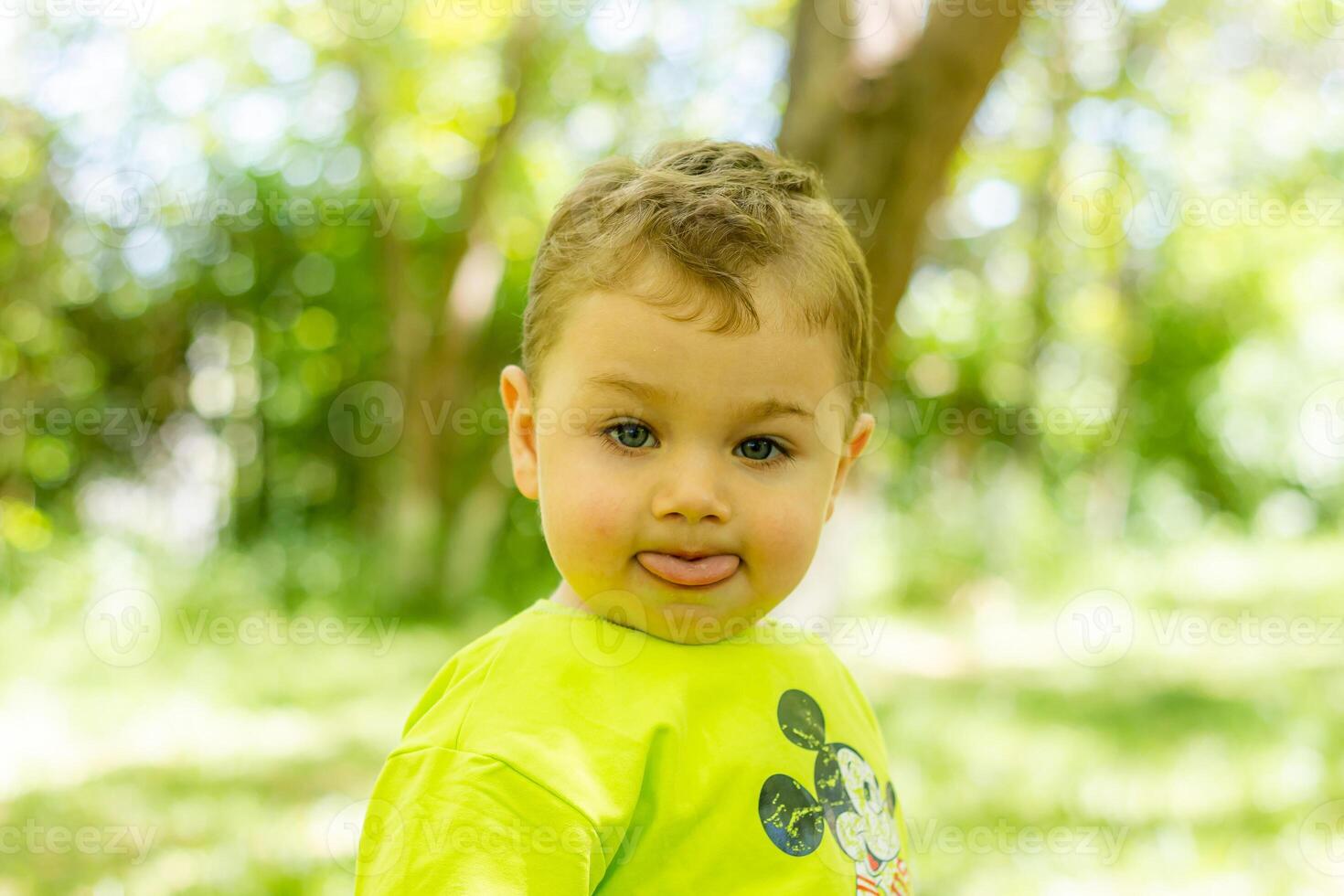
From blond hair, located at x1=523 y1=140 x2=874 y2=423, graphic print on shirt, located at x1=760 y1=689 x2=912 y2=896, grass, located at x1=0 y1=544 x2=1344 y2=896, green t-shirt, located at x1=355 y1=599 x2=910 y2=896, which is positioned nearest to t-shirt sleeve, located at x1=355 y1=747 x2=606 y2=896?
green t-shirt, located at x1=355 y1=599 x2=910 y2=896

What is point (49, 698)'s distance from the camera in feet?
15.5

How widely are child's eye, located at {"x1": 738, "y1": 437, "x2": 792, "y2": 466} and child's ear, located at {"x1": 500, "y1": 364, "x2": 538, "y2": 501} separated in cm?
32

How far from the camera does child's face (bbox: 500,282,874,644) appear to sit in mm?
1400

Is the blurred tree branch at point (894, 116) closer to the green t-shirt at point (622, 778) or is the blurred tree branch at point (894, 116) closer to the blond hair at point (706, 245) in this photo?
the blond hair at point (706, 245)

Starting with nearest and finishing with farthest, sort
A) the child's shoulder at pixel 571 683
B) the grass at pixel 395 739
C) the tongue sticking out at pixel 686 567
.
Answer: the child's shoulder at pixel 571 683
the tongue sticking out at pixel 686 567
the grass at pixel 395 739

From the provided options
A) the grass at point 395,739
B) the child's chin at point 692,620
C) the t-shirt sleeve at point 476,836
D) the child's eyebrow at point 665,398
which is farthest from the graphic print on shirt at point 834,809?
the grass at point 395,739

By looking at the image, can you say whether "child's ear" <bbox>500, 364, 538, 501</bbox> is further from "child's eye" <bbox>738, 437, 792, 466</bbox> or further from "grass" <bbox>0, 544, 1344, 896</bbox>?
"grass" <bbox>0, 544, 1344, 896</bbox>

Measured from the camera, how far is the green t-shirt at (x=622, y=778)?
4.09 ft

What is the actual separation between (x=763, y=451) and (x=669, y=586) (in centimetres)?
22

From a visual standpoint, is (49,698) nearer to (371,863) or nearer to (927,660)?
(371,863)

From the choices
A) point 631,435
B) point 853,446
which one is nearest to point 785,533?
point 631,435

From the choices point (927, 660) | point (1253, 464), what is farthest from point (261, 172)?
point (1253, 464)

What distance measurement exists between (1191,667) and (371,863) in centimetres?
614

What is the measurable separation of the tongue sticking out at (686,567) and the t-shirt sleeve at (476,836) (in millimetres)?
310
